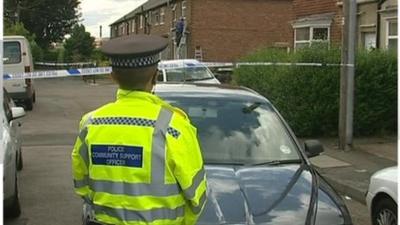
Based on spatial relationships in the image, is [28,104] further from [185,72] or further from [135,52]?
[135,52]

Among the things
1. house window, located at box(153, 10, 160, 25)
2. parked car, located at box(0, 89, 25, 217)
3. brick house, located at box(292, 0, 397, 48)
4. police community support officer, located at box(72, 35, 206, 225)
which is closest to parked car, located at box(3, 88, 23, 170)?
parked car, located at box(0, 89, 25, 217)

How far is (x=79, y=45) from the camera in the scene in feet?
212

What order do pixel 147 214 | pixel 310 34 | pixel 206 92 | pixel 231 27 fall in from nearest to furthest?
pixel 147 214, pixel 206 92, pixel 310 34, pixel 231 27

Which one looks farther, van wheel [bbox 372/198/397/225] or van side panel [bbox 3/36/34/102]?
van side panel [bbox 3/36/34/102]

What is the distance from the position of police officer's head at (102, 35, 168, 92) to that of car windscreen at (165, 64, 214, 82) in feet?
49.0

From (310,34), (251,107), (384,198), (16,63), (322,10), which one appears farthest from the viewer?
(310,34)

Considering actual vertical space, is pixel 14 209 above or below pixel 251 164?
below

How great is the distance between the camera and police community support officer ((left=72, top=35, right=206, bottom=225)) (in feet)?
9.66

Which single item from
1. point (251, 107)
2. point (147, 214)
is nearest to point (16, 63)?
point (251, 107)

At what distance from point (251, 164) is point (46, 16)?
65435 mm

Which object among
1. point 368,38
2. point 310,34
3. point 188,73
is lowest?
point 188,73

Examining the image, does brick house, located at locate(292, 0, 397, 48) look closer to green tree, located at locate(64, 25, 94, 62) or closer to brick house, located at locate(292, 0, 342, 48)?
Answer: brick house, located at locate(292, 0, 342, 48)

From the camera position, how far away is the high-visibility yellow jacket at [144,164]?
9.66 feet

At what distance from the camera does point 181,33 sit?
42719 millimetres
